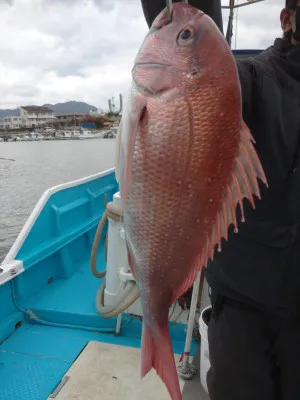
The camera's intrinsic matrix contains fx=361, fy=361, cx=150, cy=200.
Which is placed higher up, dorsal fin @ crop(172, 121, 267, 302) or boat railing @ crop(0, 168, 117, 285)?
dorsal fin @ crop(172, 121, 267, 302)

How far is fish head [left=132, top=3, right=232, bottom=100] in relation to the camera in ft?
3.14

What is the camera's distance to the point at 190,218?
3.27 ft

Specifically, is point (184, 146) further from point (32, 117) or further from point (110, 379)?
point (32, 117)

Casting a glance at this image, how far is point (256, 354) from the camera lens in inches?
60.1

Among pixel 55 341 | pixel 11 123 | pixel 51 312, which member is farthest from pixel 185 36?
pixel 11 123

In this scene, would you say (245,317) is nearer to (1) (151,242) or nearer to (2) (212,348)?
(2) (212,348)

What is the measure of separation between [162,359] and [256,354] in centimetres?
62

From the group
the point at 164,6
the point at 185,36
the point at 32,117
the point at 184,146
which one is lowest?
the point at 184,146

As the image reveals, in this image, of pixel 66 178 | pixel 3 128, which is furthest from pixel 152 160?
pixel 3 128

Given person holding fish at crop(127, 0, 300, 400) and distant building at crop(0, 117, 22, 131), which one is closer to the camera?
person holding fish at crop(127, 0, 300, 400)

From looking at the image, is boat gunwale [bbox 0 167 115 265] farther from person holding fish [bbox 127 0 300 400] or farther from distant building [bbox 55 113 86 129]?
distant building [bbox 55 113 86 129]

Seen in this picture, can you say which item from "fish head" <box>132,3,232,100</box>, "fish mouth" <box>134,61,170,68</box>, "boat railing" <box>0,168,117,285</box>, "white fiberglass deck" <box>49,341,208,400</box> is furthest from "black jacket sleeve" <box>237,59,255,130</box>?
"boat railing" <box>0,168,117,285</box>

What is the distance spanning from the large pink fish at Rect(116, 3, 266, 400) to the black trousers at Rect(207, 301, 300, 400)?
640 millimetres

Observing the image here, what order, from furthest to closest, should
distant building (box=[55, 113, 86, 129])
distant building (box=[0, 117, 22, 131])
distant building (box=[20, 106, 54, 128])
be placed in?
distant building (box=[20, 106, 54, 128]) → distant building (box=[0, 117, 22, 131]) → distant building (box=[55, 113, 86, 129])
